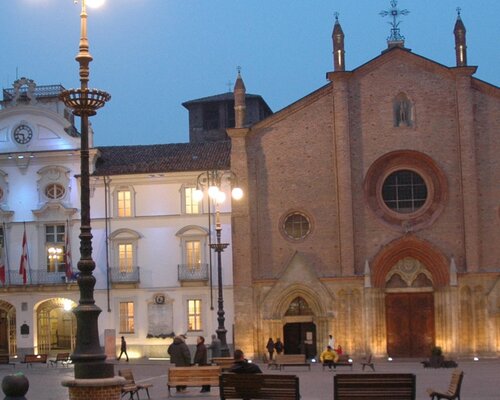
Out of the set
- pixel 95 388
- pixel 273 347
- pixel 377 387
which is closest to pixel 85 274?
pixel 95 388

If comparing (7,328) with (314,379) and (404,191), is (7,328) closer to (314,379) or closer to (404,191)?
(404,191)

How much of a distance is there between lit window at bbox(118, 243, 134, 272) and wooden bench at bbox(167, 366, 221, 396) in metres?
24.9

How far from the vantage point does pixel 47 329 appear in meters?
52.6

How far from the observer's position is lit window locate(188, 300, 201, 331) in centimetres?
5075

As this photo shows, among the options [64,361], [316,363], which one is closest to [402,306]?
[316,363]

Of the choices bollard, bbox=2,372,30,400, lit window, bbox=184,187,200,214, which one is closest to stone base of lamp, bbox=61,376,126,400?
bollard, bbox=2,372,30,400

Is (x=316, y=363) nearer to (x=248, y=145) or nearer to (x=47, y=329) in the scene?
(x=248, y=145)

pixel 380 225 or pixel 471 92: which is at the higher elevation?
pixel 471 92

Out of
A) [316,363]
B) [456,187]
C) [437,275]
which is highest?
[456,187]

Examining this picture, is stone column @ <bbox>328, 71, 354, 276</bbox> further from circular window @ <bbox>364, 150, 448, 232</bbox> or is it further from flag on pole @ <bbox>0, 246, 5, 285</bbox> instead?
flag on pole @ <bbox>0, 246, 5, 285</bbox>

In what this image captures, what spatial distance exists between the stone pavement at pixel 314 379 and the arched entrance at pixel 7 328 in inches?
176

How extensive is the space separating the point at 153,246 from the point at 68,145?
699 cm

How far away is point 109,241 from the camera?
51750mm

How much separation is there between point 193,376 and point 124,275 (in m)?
24.9
